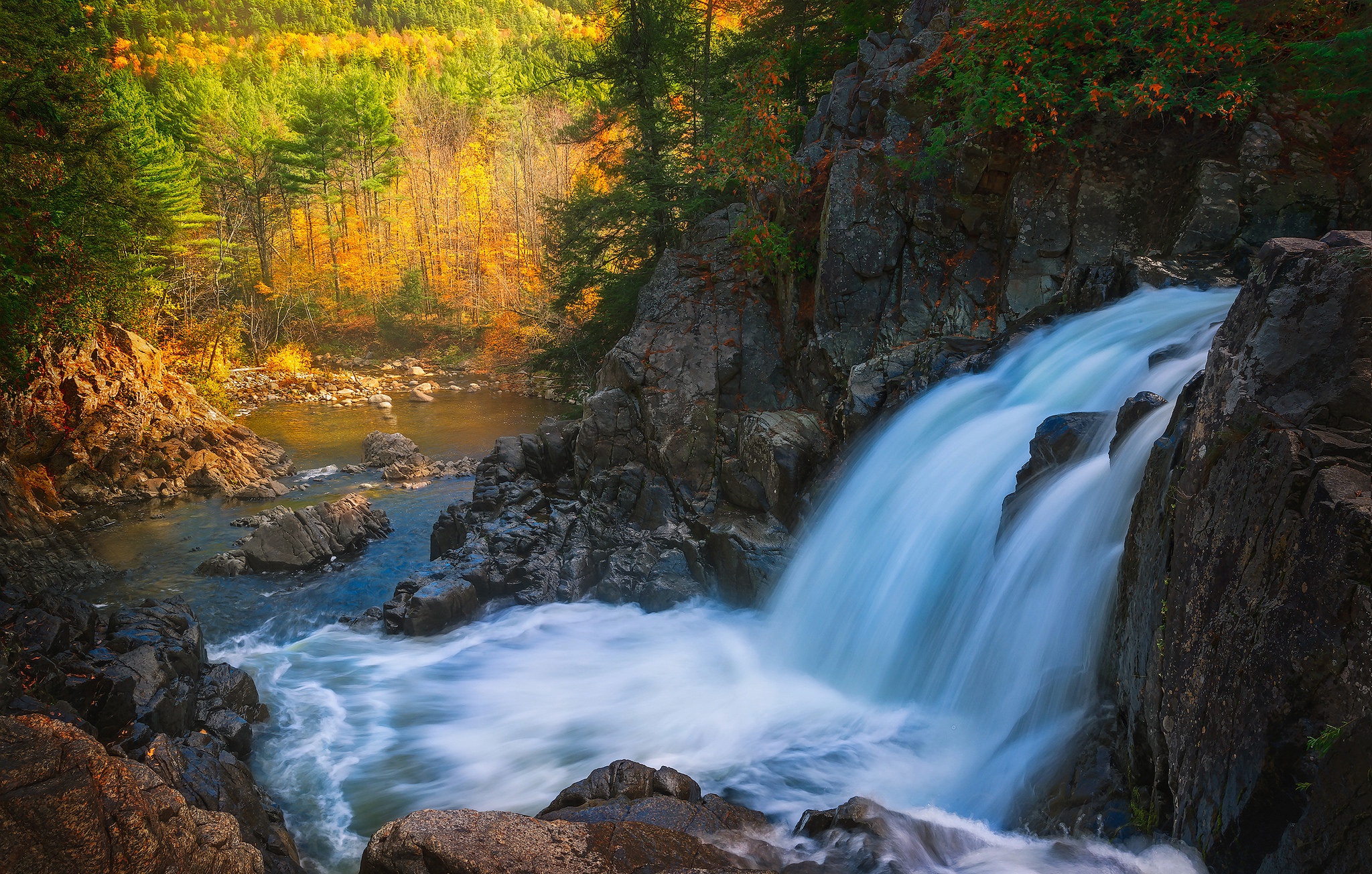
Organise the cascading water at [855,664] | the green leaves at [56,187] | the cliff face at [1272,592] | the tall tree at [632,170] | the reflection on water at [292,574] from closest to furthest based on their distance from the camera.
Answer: the cliff face at [1272,592], the cascading water at [855,664], the green leaves at [56,187], the reflection on water at [292,574], the tall tree at [632,170]

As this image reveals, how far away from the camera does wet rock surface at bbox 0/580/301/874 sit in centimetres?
353

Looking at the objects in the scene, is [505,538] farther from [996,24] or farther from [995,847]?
[996,24]

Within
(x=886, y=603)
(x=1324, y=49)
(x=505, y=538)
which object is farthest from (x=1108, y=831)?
(x=505, y=538)

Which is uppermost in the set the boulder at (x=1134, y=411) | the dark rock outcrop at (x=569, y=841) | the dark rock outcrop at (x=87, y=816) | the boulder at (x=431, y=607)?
the boulder at (x=1134, y=411)

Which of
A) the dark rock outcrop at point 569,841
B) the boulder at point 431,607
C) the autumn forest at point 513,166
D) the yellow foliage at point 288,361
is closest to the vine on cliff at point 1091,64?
the autumn forest at point 513,166

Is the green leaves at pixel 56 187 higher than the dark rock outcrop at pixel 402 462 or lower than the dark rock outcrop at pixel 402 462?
higher

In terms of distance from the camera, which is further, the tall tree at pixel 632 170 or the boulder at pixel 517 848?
the tall tree at pixel 632 170

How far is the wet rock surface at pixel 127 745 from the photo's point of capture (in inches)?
139

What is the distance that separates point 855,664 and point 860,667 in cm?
7

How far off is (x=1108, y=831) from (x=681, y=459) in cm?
865

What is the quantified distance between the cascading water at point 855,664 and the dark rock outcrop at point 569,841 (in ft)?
3.95

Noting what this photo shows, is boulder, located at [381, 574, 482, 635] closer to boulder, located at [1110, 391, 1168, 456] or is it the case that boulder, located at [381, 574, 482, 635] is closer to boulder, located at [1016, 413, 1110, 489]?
boulder, located at [1016, 413, 1110, 489]

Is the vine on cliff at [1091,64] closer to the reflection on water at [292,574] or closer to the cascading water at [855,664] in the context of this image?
the cascading water at [855,664]

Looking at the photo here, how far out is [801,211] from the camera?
42.8ft
